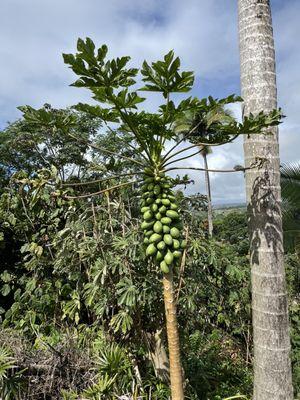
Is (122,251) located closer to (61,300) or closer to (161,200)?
(161,200)

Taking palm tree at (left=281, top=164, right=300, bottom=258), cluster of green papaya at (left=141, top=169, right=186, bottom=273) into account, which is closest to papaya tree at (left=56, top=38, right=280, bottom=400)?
cluster of green papaya at (left=141, top=169, right=186, bottom=273)

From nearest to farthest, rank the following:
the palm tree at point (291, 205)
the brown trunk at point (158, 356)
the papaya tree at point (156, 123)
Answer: the papaya tree at point (156, 123) < the brown trunk at point (158, 356) < the palm tree at point (291, 205)

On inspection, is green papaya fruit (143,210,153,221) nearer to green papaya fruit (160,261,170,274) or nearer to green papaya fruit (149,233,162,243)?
green papaya fruit (149,233,162,243)

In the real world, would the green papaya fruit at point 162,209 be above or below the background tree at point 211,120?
below

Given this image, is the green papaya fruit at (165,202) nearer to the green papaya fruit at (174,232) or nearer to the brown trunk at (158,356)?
the green papaya fruit at (174,232)

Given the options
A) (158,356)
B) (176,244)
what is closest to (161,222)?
(176,244)

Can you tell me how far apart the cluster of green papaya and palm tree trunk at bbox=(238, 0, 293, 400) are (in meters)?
0.52

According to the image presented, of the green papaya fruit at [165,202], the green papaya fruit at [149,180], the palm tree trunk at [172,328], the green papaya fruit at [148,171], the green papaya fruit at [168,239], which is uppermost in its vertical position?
the green papaya fruit at [148,171]

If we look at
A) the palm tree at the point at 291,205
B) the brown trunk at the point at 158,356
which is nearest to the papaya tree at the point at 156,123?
the brown trunk at the point at 158,356

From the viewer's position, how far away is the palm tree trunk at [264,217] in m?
2.11

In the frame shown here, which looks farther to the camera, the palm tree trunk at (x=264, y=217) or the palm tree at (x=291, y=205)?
the palm tree at (x=291, y=205)

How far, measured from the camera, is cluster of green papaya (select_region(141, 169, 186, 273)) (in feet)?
6.54

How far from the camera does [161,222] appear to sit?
202 cm

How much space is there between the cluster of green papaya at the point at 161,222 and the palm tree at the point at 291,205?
17.5 feet
